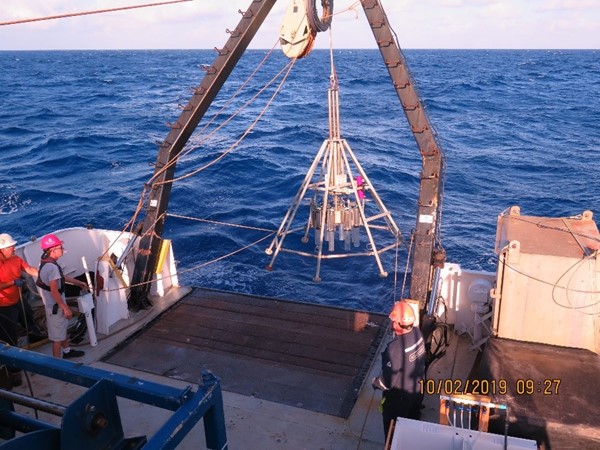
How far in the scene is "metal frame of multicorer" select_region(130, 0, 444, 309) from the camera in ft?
23.3

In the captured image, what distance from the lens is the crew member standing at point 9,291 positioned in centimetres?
700

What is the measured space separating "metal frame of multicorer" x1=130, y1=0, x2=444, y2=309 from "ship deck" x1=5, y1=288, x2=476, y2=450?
0.97m

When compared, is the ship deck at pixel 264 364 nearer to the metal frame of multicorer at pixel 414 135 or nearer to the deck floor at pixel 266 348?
the deck floor at pixel 266 348

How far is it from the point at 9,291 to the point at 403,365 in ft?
17.1

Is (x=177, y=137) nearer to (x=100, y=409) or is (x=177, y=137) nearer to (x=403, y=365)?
(x=403, y=365)

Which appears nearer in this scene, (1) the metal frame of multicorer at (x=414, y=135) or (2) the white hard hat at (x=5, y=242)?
(2) the white hard hat at (x=5, y=242)

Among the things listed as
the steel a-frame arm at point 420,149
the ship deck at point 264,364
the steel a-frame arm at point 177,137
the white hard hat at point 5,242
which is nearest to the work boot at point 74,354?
the ship deck at point 264,364

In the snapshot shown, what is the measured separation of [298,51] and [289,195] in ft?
49.1

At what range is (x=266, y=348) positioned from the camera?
26.1 feet

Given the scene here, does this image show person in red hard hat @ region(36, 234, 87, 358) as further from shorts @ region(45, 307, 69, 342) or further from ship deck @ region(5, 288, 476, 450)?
ship deck @ region(5, 288, 476, 450)

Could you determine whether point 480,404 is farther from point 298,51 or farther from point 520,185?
point 520,185

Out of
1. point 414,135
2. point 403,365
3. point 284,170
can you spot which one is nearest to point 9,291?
point 403,365
